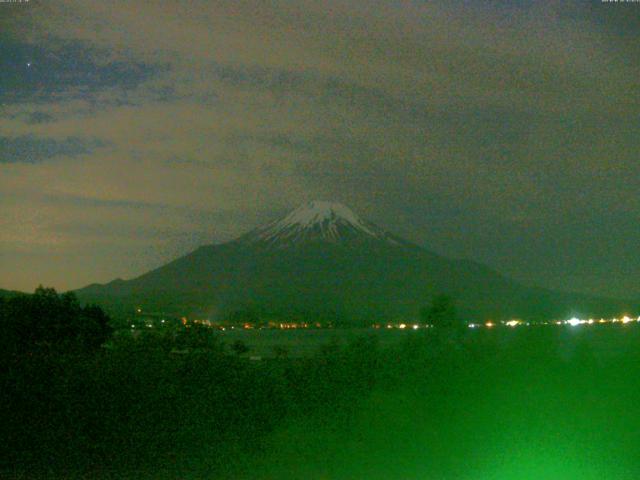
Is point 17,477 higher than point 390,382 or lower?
lower

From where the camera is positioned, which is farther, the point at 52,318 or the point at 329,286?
the point at 329,286

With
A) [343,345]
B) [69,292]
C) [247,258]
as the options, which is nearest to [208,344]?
[343,345]

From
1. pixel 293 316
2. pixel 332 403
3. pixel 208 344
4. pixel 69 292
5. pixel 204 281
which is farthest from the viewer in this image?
pixel 204 281

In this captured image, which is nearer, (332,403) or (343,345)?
(332,403)

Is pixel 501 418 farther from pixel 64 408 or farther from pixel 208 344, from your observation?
pixel 208 344

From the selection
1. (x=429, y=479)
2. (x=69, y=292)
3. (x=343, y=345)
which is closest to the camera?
(x=429, y=479)

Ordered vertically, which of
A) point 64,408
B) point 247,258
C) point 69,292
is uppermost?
point 247,258

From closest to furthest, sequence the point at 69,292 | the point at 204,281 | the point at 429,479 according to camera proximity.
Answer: the point at 429,479
the point at 69,292
the point at 204,281

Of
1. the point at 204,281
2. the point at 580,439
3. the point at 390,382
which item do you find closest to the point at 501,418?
the point at 580,439

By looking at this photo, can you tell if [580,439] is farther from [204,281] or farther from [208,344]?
[204,281]
